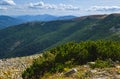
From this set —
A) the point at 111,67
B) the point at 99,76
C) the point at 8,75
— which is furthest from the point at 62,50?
the point at 8,75

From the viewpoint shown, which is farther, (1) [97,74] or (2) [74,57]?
(2) [74,57]

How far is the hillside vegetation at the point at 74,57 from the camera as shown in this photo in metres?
22.6

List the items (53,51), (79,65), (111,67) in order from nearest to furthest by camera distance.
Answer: (111,67) < (79,65) < (53,51)

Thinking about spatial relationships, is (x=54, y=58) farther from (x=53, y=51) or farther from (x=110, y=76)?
(x=110, y=76)

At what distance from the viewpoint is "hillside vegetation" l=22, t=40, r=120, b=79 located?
2262 cm

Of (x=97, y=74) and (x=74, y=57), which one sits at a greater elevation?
(x=97, y=74)

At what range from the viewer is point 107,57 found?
74.4ft

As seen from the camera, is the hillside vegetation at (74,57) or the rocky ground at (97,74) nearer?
the rocky ground at (97,74)

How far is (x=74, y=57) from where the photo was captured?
2355 cm

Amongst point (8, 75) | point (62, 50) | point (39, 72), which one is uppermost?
point (62, 50)

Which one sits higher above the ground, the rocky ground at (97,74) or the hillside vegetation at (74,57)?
the rocky ground at (97,74)

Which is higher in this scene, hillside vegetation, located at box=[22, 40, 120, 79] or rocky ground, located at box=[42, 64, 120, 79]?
rocky ground, located at box=[42, 64, 120, 79]

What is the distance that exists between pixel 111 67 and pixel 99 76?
115 inches

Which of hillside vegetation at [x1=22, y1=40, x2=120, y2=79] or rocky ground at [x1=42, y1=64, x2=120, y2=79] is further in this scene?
hillside vegetation at [x1=22, y1=40, x2=120, y2=79]
